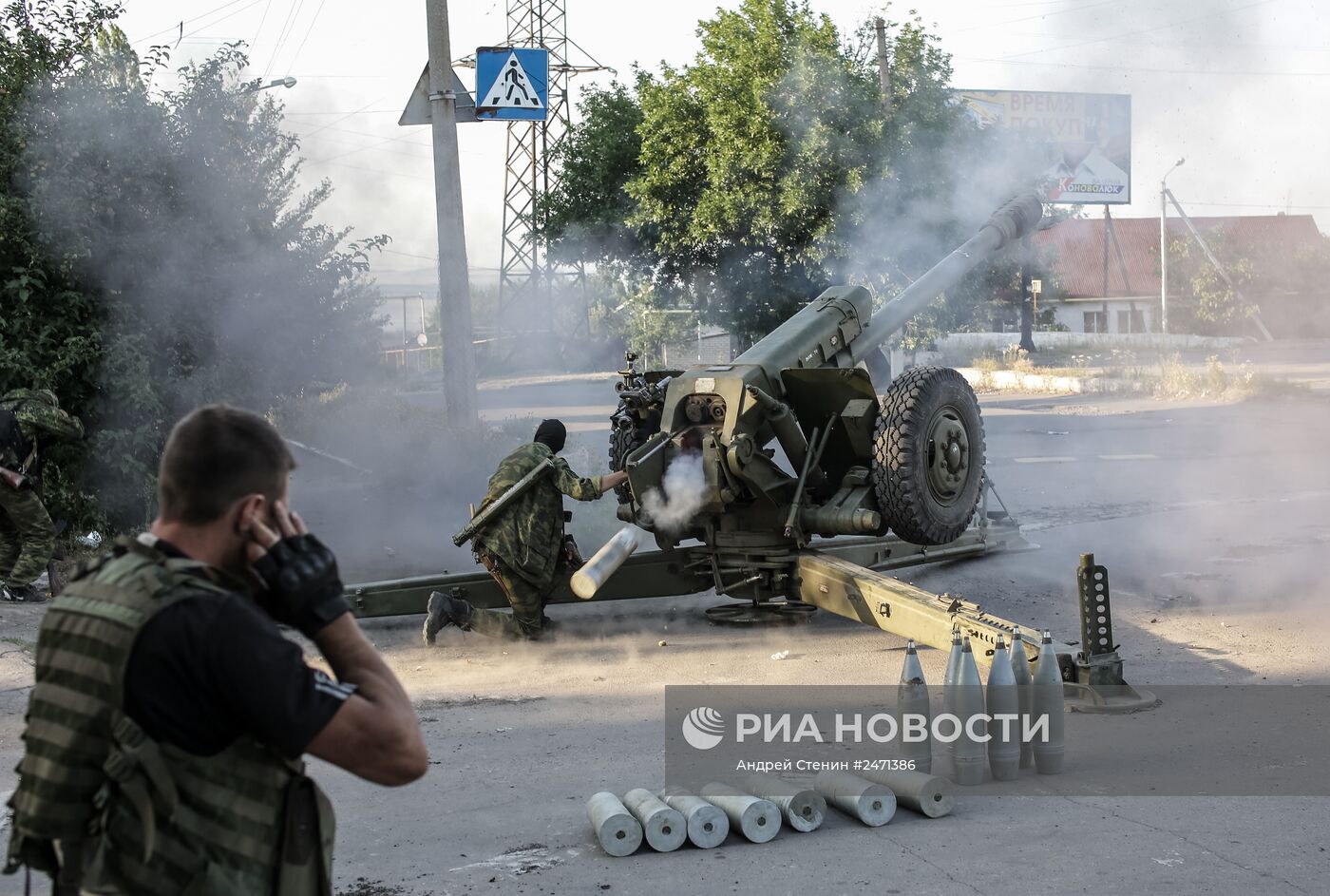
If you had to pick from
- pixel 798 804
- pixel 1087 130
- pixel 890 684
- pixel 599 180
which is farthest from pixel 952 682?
pixel 1087 130

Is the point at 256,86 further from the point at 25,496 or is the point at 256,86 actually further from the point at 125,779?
the point at 125,779

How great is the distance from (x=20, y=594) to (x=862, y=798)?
6.69 metres

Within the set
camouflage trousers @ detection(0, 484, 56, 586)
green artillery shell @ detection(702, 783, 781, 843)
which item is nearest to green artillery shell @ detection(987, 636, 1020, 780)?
green artillery shell @ detection(702, 783, 781, 843)

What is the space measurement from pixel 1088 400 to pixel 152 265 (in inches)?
779

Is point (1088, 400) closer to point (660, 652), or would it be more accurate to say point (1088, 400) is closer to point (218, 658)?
point (660, 652)

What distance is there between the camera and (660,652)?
819cm

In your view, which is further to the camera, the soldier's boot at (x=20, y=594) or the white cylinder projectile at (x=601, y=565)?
the soldier's boot at (x=20, y=594)

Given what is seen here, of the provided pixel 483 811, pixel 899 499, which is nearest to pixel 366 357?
pixel 899 499

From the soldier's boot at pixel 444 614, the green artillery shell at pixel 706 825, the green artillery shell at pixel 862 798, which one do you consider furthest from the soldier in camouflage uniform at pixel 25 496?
the green artillery shell at pixel 862 798

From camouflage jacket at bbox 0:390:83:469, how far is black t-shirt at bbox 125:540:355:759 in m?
7.88

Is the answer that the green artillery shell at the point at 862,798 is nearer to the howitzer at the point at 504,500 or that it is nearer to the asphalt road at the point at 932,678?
the asphalt road at the point at 932,678

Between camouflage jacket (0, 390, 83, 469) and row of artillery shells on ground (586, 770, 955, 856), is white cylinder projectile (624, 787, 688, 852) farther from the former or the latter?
camouflage jacket (0, 390, 83, 469)

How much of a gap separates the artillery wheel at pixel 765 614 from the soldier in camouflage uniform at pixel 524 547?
110 cm

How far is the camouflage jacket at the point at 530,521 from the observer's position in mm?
8203
